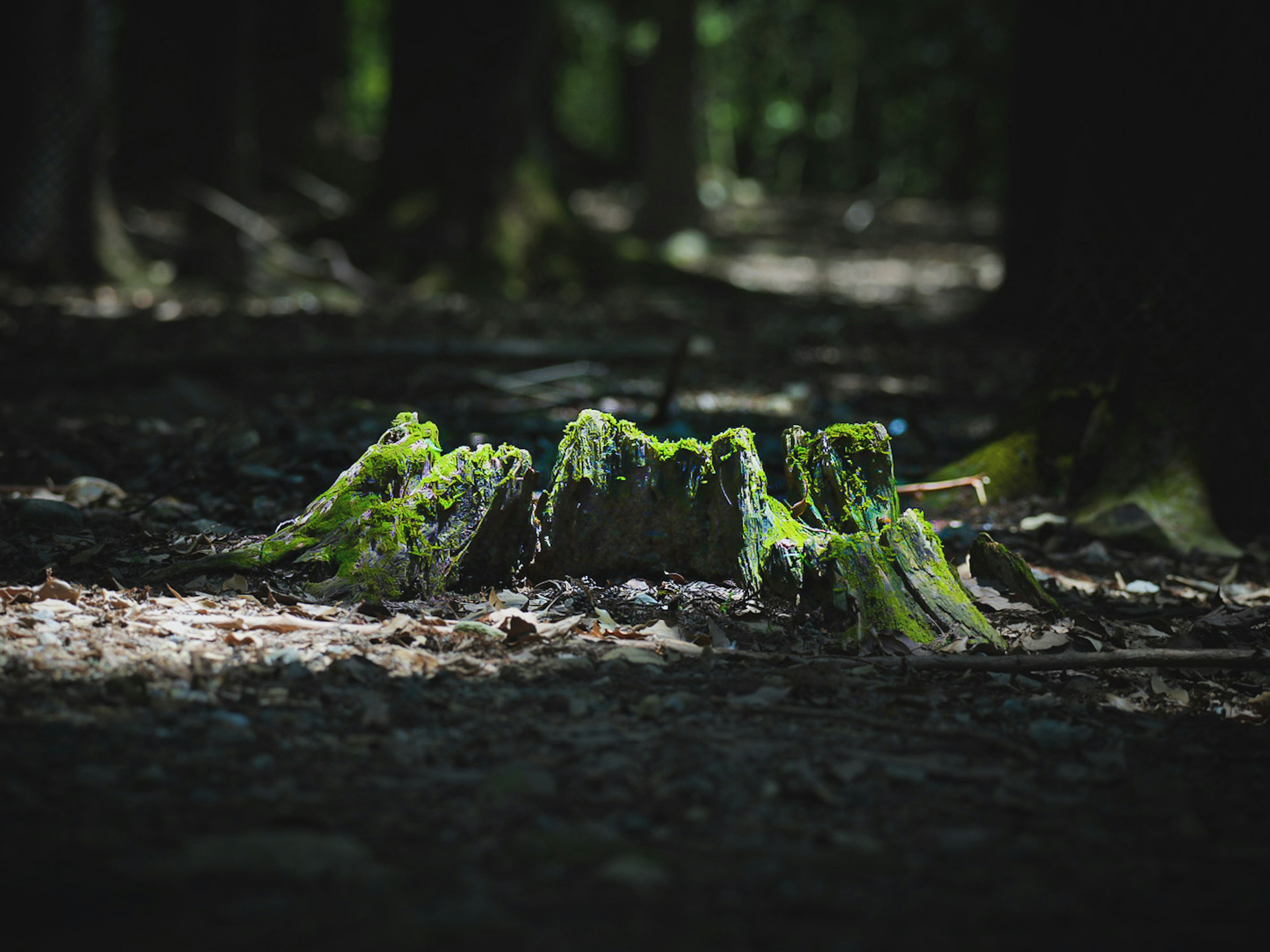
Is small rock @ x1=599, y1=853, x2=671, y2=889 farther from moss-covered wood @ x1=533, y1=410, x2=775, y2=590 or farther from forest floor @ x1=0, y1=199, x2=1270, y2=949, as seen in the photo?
moss-covered wood @ x1=533, y1=410, x2=775, y2=590

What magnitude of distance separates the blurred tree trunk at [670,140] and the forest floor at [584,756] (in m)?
13.7

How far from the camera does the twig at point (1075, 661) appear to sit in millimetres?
3246

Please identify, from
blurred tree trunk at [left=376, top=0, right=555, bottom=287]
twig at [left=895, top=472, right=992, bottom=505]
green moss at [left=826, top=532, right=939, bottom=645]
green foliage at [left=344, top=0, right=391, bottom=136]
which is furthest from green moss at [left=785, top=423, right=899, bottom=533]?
green foliage at [left=344, top=0, right=391, bottom=136]

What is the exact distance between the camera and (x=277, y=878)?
2.05 metres

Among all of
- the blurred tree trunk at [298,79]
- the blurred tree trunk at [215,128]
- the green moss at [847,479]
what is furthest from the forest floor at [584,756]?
the blurred tree trunk at [298,79]

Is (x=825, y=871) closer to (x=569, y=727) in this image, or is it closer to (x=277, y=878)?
(x=569, y=727)

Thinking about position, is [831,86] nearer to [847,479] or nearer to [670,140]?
[670,140]

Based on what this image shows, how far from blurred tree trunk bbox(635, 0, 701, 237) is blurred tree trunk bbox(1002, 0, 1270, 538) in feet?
42.3

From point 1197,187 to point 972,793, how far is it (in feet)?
12.0

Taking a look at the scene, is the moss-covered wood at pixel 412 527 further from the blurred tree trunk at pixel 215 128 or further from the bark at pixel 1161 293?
the blurred tree trunk at pixel 215 128

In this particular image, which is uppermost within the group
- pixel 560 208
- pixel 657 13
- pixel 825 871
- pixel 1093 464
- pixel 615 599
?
pixel 657 13

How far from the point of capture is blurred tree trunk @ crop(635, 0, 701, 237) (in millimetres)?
17734

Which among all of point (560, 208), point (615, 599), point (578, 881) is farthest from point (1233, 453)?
point (560, 208)

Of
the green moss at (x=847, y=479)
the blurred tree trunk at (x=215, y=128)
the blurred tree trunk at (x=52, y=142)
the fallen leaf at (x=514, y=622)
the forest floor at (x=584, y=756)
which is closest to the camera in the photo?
the forest floor at (x=584, y=756)
